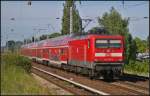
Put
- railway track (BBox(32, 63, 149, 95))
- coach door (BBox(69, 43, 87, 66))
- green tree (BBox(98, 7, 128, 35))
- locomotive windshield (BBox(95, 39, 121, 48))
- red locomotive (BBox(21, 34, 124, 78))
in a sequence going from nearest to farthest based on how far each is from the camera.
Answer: railway track (BBox(32, 63, 149, 95)), red locomotive (BBox(21, 34, 124, 78)), locomotive windshield (BBox(95, 39, 121, 48)), coach door (BBox(69, 43, 87, 66)), green tree (BBox(98, 7, 128, 35))

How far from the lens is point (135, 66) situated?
144ft

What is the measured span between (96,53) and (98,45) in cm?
55

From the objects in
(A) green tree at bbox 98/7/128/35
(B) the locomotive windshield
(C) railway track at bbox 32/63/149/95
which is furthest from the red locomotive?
(A) green tree at bbox 98/7/128/35

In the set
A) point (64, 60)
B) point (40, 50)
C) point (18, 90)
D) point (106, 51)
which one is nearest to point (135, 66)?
point (64, 60)

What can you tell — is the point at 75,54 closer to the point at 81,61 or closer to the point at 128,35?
the point at 81,61

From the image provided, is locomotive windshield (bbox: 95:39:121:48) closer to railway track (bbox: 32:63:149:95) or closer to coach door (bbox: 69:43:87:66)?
coach door (bbox: 69:43:87:66)

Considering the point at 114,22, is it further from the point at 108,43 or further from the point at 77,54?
the point at 108,43

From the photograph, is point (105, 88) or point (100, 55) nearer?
point (105, 88)

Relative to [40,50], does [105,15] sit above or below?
above

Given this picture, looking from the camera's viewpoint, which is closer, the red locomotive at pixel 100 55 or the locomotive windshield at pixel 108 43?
the red locomotive at pixel 100 55

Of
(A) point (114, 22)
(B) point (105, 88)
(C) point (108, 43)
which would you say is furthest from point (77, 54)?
(A) point (114, 22)

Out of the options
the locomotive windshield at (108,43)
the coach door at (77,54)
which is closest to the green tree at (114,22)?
the coach door at (77,54)

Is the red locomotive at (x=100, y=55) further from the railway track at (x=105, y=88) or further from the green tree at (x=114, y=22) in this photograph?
the green tree at (x=114, y=22)

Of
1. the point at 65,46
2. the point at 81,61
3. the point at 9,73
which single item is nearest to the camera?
the point at 9,73
